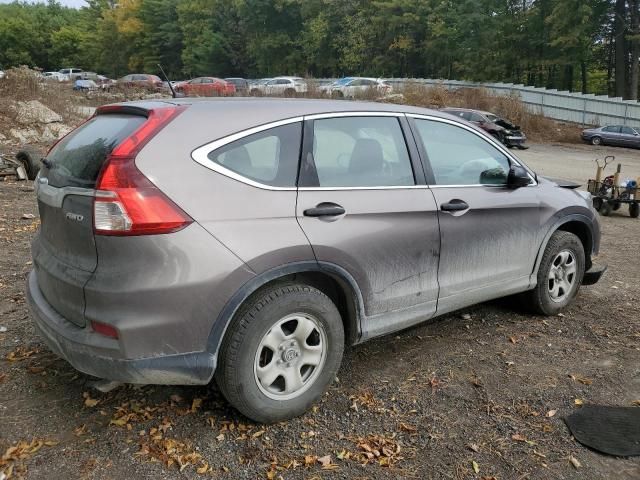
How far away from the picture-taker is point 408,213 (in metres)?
3.38

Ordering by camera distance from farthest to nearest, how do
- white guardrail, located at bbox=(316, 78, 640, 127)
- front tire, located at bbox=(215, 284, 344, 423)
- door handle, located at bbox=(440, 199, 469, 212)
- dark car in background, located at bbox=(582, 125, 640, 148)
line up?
white guardrail, located at bbox=(316, 78, 640, 127) < dark car in background, located at bbox=(582, 125, 640, 148) < door handle, located at bbox=(440, 199, 469, 212) < front tire, located at bbox=(215, 284, 344, 423)

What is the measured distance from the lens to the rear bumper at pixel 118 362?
259cm

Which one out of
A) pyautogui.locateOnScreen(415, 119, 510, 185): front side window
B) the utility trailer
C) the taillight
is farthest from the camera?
the utility trailer

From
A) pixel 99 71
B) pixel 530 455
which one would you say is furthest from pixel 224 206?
pixel 99 71

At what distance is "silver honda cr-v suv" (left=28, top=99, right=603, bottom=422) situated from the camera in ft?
8.43

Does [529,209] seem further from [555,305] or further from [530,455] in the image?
[530,455]

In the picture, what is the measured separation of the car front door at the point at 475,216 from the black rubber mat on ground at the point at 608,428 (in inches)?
39.6

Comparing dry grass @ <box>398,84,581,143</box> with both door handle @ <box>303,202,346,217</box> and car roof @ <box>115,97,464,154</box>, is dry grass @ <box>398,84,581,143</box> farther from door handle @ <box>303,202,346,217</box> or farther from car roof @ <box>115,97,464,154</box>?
door handle @ <box>303,202,346,217</box>

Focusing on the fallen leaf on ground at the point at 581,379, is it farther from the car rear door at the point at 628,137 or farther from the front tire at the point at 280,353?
the car rear door at the point at 628,137

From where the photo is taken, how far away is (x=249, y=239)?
2.73 meters

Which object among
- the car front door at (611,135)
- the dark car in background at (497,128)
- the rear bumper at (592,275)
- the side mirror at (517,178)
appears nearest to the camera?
the side mirror at (517,178)

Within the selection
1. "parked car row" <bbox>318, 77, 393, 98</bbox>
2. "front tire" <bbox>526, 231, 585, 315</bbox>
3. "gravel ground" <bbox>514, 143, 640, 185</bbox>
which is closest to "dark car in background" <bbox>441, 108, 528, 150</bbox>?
"gravel ground" <bbox>514, 143, 640, 185</bbox>

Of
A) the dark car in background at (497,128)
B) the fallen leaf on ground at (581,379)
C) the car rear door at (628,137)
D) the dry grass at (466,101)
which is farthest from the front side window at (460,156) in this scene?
the car rear door at (628,137)

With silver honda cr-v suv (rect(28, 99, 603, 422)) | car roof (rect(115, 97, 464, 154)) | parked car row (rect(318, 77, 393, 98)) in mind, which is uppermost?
parked car row (rect(318, 77, 393, 98))
